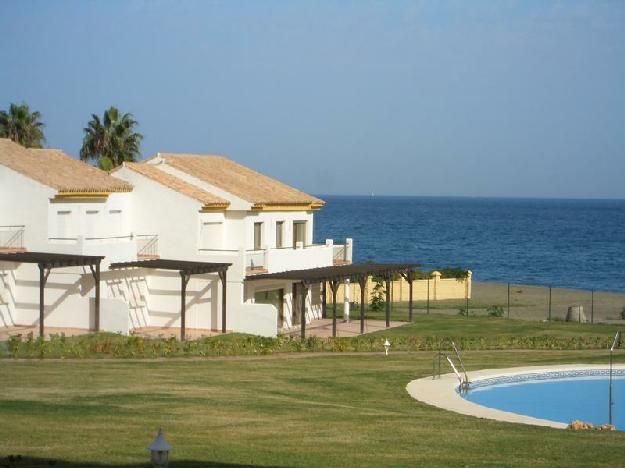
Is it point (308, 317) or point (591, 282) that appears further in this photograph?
point (591, 282)

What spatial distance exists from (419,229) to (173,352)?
514 ft

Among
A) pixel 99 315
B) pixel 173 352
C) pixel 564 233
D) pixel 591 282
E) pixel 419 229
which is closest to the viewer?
pixel 173 352

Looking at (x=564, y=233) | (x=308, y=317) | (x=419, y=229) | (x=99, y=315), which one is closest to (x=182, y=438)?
(x=99, y=315)

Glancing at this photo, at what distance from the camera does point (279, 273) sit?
4475cm

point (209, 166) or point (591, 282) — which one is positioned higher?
point (209, 166)

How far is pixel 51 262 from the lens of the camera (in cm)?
3888

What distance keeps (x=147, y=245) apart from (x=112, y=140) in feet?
79.4

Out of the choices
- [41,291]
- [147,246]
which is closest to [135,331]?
[147,246]

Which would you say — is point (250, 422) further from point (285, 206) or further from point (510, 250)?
point (510, 250)

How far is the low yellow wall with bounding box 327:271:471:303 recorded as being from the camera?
2399 inches

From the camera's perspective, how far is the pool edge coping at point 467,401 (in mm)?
24750

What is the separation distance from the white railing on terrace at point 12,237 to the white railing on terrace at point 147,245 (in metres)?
4.63

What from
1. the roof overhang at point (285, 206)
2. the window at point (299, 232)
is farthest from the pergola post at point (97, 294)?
the window at point (299, 232)

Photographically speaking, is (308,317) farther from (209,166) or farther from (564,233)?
(564,233)
